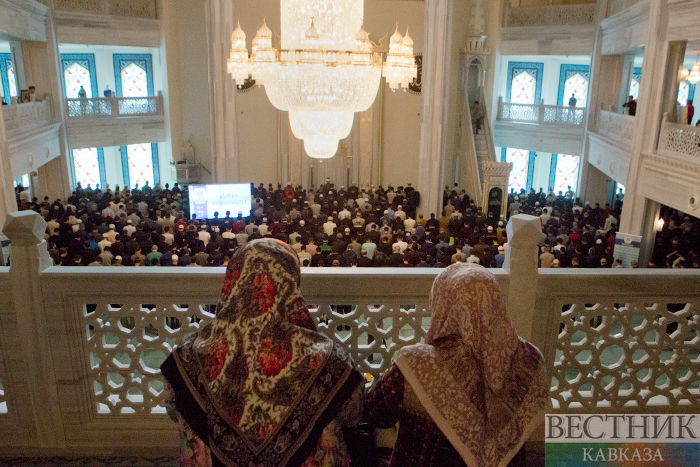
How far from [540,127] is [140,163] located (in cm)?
1280

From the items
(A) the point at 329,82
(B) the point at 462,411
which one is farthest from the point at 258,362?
(A) the point at 329,82

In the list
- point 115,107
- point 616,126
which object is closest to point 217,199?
point 115,107

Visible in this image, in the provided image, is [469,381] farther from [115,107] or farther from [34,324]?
[115,107]

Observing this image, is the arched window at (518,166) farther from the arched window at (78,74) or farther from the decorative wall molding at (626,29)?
the arched window at (78,74)

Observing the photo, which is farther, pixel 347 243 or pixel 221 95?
pixel 221 95

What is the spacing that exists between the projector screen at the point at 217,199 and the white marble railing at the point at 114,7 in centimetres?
683

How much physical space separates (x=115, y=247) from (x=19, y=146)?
5068 millimetres

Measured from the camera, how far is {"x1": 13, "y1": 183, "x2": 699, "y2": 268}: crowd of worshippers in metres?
7.97

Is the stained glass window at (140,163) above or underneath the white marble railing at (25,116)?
underneath

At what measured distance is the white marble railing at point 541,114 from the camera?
16.1 metres

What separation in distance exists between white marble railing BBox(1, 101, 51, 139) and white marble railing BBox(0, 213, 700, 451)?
401 inches

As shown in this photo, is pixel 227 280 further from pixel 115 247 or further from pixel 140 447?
pixel 115 247

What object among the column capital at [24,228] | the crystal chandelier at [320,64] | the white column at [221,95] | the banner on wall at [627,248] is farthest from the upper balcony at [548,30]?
the column capital at [24,228]

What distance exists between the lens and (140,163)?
1830 centimetres
